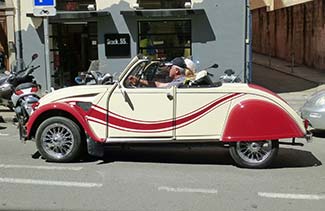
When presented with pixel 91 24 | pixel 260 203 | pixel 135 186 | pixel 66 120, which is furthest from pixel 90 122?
pixel 91 24

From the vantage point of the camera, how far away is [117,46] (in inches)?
586

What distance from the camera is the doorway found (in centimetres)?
1569

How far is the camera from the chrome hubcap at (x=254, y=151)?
6.41m

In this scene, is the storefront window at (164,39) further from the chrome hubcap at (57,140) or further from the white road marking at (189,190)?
the white road marking at (189,190)

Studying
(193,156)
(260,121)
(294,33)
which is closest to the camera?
(260,121)

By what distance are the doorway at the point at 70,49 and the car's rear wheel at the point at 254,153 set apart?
9942mm

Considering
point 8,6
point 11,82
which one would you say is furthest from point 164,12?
point 11,82

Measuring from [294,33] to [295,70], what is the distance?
4228 mm

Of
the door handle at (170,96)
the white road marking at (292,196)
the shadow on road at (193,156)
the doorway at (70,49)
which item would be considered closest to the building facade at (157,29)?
the doorway at (70,49)

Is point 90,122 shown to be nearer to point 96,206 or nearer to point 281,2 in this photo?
point 96,206

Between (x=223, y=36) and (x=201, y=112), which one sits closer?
(x=201, y=112)

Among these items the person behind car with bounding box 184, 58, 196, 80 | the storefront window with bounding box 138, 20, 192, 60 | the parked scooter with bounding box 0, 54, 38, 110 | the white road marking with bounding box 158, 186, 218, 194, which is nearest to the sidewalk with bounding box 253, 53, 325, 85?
the storefront window with bounding box 138, 20, 192, 60

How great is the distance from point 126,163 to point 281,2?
28.3 meters

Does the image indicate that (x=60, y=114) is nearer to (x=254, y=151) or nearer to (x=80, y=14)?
(x=254, y=151)
